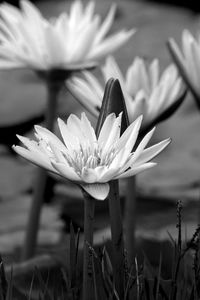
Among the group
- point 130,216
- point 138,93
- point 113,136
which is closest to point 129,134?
point 113,136

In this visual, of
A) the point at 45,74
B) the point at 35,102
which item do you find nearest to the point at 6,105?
the point at 35,102

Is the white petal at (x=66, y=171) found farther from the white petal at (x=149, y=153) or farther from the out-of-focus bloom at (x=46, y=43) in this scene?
the out-of-focus bloom at (x=46, y=43)

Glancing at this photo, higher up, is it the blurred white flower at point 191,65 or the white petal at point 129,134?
the blurred white flower at point 191,65

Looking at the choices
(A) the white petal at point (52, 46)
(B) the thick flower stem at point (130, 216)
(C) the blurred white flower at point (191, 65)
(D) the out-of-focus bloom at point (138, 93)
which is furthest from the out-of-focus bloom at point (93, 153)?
(A) the white petal at point (52, 46)

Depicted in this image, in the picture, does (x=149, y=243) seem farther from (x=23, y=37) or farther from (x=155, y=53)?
(x=155, y=53)

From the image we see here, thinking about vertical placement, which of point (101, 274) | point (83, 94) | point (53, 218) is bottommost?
point (101, 274)
